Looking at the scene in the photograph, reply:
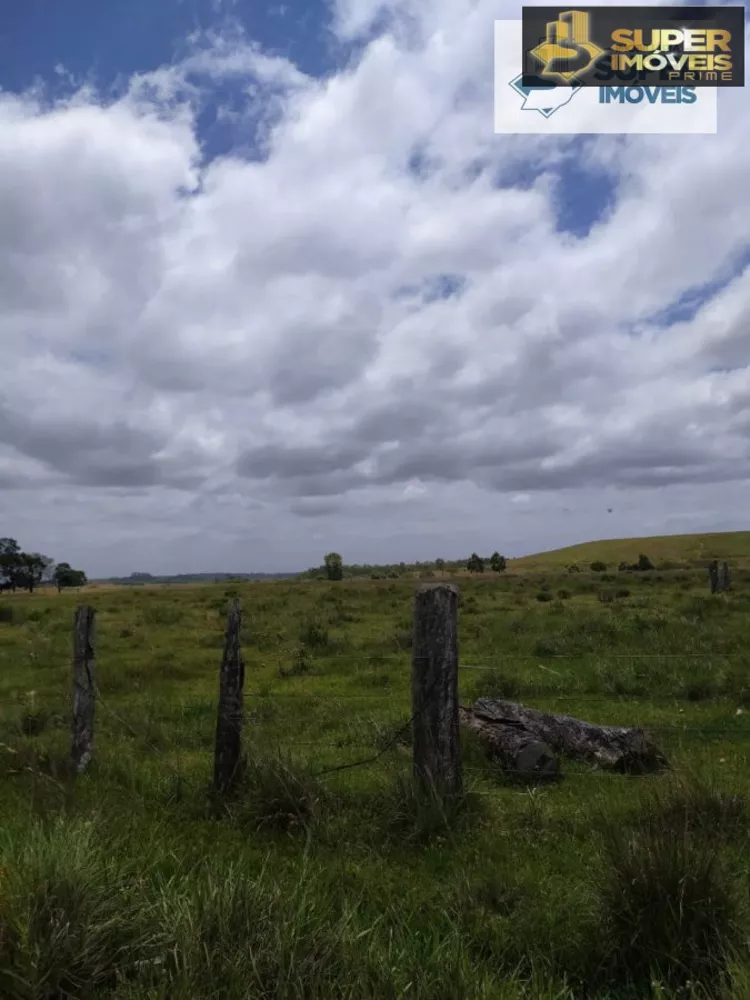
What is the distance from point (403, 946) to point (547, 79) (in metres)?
15.9

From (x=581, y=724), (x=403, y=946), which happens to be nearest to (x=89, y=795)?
(x=403, y=946)

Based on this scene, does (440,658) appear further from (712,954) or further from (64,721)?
(64,721)

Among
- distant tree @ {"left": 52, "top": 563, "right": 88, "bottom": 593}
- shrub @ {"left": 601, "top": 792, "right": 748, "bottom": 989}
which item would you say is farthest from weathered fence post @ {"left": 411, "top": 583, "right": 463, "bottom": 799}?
distant tree @ {"left": 52, "top": 563, "right": 88, "bottom": 593}

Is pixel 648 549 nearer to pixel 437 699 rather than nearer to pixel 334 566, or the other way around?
pixel 334 566

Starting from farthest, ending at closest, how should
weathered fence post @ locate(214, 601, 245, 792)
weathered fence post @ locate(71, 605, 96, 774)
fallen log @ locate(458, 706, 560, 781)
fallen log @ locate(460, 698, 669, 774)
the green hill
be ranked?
the green hill, weathered fence post @ locate(71, 605, 96, 774), fallen log @ locate(460, 698, 669, 774), fallen log @ locate(458, 706, 560, 781), weathered fence post @ locate(214, 601, 245, 792)

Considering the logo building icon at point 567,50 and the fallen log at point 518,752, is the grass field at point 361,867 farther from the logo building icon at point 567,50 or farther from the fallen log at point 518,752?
the logo building icon at point 567,50

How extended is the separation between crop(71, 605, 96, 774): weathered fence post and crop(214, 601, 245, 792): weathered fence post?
200cm

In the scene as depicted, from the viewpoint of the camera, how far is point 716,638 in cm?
1549

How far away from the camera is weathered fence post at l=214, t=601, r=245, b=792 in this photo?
6.52 m

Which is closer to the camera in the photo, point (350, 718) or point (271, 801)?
point (271, 801)

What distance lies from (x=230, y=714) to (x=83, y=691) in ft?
7.11

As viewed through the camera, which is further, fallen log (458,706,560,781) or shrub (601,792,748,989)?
fallen log (458,706,560,781)

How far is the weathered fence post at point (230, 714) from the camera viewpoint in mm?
6520

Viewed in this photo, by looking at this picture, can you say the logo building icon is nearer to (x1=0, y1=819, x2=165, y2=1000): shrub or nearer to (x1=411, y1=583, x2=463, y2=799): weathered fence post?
(x1=411, y1=583, x2=463, y2=799): weathered fence post
